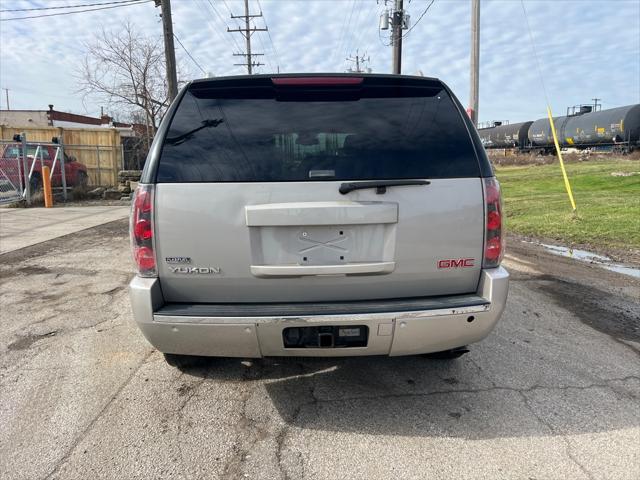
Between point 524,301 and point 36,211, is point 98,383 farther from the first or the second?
point 36,211

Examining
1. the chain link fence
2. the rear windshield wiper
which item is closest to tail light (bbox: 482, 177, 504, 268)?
the rear windshield wiper

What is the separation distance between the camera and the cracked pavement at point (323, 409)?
2523mm

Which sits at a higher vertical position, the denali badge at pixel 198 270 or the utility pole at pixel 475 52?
the utility pole at pixel 475 52

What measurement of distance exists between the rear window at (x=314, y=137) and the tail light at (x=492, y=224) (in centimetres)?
15

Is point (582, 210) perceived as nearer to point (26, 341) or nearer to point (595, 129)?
point (26, 341)

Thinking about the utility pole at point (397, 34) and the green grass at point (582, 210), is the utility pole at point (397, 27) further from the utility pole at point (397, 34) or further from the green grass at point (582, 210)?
the green grass at point (582, 210)

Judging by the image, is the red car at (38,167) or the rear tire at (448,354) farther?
the red car at (38,167)

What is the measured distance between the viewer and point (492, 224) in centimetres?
280

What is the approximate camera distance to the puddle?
669 cm

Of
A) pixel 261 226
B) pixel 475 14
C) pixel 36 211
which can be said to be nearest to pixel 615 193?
pixel 475 14

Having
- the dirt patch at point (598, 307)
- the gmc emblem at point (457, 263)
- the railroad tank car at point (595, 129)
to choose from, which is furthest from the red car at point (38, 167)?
the railroad tank car at point (595, 129)

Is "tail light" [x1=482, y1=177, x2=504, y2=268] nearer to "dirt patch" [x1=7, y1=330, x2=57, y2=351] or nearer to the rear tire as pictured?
the rear tire

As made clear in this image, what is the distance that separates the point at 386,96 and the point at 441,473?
219 cm

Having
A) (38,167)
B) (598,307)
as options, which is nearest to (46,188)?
(38,167)
